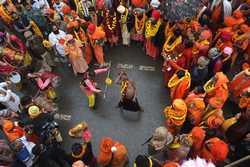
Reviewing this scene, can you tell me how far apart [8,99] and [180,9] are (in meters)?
4.94

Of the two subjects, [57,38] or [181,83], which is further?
[57,38]

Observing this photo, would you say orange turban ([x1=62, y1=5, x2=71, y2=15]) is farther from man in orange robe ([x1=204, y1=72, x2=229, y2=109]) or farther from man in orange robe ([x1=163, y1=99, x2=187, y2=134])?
man in orange robe ([x1=204, y1=72, x2=229, y2=109])

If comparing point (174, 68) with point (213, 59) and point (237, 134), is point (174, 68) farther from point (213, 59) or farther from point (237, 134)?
point (237, 134)

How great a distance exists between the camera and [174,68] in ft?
28.9

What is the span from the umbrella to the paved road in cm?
180

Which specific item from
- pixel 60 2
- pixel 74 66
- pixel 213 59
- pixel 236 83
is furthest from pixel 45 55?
pixel 236 83

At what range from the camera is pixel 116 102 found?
31.6 feet

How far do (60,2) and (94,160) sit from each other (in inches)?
189

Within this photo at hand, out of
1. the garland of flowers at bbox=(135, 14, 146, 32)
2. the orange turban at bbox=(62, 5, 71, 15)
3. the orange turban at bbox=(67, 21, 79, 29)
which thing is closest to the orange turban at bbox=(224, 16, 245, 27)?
the garland of flowers at bbox=(135, 14, 146, 32)

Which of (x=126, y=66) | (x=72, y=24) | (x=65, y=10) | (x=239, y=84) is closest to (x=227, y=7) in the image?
(x=239, y=84)

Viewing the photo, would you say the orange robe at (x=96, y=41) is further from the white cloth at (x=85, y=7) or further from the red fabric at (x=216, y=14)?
the red fabric at (x=216, y=14)

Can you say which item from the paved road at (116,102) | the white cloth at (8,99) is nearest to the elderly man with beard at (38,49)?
the paved road at (116,102)

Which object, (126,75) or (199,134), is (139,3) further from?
(199,134)

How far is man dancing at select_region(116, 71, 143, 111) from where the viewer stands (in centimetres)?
838
